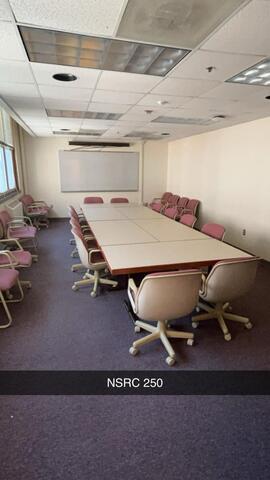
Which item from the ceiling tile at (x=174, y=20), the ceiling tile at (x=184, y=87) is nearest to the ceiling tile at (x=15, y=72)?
the ceiling tile at (x=174, y=20)

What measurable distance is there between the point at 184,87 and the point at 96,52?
3.81 feet

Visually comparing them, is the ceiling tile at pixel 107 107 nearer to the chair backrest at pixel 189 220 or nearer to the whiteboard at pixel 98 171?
the chair backrest at pixel 189 220

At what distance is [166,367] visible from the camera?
2.04m

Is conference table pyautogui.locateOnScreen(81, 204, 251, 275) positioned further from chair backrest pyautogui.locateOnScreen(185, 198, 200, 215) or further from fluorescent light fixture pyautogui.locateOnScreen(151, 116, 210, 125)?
chair backrest pyautogui.locateOnScreen(185, 198, 200, 215)

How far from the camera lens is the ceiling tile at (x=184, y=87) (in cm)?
268

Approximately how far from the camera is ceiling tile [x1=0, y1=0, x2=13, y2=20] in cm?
148

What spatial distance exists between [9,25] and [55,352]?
2.40 meters

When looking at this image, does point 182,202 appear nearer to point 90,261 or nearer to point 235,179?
point 235,179

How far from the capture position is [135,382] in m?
1.89

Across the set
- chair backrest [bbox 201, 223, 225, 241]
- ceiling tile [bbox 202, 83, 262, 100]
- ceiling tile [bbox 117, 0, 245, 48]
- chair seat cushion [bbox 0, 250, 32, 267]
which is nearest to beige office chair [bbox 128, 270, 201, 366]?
chair backrest [bbox 201, 223, 225, 241]

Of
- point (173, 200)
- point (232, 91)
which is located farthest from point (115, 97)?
point (173, 200)

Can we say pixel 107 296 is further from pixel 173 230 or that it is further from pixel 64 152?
pixel 64 152

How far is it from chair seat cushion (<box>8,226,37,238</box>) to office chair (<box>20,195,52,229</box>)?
6.03ft

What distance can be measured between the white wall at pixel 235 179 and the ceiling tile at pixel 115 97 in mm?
2321
